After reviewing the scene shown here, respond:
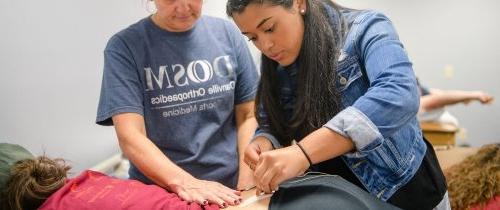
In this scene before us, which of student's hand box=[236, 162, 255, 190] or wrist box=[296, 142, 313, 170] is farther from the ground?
wrist box=[296, 142, 313, 170]

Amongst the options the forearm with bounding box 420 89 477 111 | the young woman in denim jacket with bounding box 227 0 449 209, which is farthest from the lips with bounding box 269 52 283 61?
the forearm with bounding box 420 89 477 111

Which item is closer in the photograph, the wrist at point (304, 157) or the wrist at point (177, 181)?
the wrist at point (304, 157)

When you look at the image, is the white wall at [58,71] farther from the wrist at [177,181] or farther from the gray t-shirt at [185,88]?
the wrist at [177,181]

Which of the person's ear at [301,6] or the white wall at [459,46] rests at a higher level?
the person's ear at [301,6]

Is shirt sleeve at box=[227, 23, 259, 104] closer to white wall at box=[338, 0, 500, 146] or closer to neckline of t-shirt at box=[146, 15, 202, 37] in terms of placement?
neckline of t-shirt at box=[146, 15, 202, 37]

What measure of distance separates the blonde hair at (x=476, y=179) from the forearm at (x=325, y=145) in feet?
3.01

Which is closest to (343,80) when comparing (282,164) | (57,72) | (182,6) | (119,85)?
(282,164)

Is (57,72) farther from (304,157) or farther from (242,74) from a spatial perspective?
(304,157)

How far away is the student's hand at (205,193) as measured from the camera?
118 centimetres

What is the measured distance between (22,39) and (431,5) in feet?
11.3

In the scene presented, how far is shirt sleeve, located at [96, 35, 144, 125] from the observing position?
134 centimetres

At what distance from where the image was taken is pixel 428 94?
355cm

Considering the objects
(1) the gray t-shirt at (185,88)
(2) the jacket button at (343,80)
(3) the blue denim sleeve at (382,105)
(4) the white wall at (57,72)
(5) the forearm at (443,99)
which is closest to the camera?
(3) the blue denim sleeve at (382,105)

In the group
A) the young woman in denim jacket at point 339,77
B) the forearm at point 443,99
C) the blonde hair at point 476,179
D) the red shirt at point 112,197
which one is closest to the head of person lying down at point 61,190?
the red shirt at point 112,197
